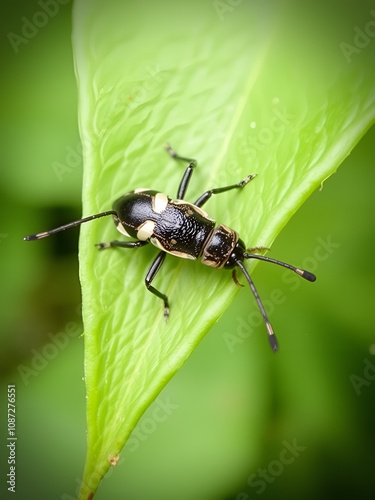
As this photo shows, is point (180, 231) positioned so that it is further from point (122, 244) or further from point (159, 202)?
point (122, 244)

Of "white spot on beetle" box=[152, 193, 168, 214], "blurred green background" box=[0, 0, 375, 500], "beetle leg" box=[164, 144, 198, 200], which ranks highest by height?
"beetle leg" box=[164, 144, 198, 200]

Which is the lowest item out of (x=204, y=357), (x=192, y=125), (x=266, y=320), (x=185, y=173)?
(x=204, y=357)

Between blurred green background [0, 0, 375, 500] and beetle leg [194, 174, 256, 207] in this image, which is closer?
beetle leg [194, 174, 256, 207]

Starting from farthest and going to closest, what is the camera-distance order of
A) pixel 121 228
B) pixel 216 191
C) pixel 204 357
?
pixel 204 357 → pixel 121 228 → pixel 216 191

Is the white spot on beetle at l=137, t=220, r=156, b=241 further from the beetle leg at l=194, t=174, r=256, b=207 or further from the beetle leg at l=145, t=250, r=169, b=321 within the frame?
the beetle leg at l=194, t=174, r=256, b=207

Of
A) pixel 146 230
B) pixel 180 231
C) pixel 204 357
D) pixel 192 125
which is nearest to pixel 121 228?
pixel 146 230

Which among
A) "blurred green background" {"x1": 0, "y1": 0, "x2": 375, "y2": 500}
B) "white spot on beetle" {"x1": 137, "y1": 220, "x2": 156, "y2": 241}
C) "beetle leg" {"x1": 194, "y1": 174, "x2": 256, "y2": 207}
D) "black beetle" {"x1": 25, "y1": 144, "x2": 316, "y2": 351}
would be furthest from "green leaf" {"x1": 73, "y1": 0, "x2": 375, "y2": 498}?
"blurred green background" {"x1": 0, "y1": 0, "x2": 375, "y2": 500}

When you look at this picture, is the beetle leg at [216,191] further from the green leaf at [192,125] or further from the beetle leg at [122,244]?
the beetle leg at [122,244]

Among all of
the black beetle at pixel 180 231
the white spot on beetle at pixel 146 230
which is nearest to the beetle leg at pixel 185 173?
the black beetle at pixel 180 231
